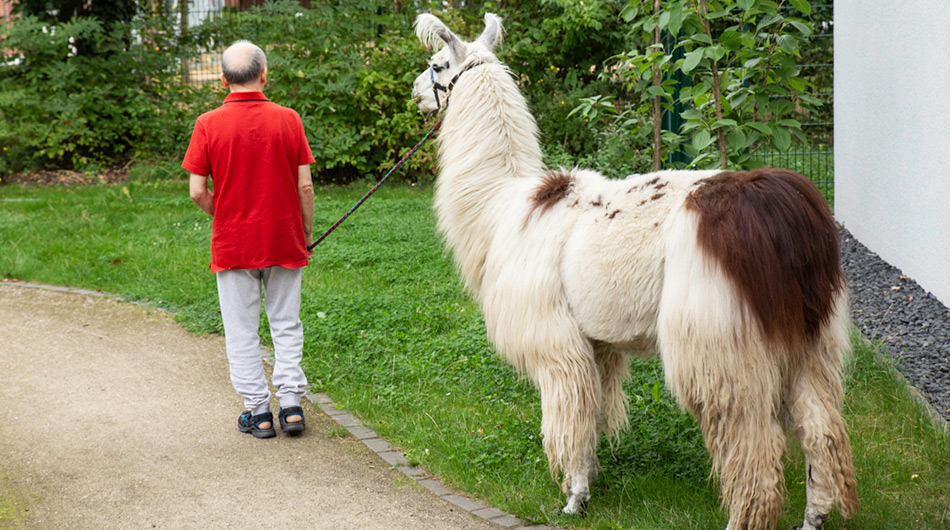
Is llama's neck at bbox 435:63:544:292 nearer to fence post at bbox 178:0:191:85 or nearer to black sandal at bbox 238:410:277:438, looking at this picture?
black sandal at bbox 238:410:277:438

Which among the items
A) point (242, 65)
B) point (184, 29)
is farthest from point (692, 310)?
point (184, 29)

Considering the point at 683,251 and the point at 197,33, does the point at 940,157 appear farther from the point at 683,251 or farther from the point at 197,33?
the point at 197,33

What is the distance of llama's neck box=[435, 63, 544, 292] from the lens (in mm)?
3951

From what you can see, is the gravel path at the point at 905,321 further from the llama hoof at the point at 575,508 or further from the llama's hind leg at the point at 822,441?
the llama hoof at the point at 575,508

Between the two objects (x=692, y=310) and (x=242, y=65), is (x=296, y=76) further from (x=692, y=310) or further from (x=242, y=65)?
(x=692, y=310)

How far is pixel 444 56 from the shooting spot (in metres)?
4.25

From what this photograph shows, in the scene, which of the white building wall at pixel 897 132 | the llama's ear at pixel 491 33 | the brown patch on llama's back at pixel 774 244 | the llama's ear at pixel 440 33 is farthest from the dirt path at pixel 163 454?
the white building wall at pixel 897 132

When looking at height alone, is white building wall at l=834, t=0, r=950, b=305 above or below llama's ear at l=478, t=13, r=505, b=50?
below

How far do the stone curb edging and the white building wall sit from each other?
3.59 metres

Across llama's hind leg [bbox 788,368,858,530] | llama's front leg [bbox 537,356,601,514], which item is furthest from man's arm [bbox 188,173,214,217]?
llama's hind leg [bbox 788,368,858,530]

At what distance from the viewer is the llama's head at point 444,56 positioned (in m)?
4.11

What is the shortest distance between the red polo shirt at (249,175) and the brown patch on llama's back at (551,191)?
1386 millimetres

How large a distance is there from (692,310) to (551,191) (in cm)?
90

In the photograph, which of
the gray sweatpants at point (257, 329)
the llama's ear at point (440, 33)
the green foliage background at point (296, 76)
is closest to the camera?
the llama's ear at point (440, 33)
